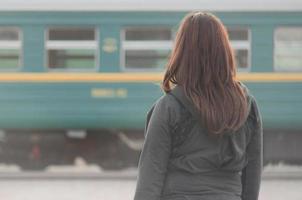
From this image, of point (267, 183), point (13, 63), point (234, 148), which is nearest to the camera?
point (234, 148)

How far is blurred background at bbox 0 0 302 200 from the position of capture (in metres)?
11.5

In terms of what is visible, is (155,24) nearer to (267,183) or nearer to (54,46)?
(54,46)

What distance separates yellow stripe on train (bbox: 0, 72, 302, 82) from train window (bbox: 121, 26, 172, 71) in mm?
187

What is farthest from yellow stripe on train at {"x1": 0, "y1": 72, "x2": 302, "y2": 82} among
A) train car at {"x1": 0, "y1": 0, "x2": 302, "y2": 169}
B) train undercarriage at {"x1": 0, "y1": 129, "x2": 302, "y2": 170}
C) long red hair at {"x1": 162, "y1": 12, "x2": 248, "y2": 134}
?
long red hair at {"x1": 162, "y1": 12, "x2": 248, "y2": 134}

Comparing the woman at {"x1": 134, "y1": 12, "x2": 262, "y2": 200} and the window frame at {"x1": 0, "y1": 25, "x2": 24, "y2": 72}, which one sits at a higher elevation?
the woman at {"x1": 134, "y1": 12, "x2": 262, "y2": 200}

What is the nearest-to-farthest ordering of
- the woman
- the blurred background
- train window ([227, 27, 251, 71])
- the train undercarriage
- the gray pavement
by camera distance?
the woman, the gray pavement, the blurred background, train window ([227, 27, 251, 71]), the train undercarriage

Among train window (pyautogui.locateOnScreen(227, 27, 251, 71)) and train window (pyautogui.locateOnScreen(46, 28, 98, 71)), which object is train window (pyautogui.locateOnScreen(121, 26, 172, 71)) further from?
train window (pyautogui.locateOnScreen(227, 27, 251, 71))

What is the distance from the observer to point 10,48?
1166cm

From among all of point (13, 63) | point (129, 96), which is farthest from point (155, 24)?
point (13, 63)

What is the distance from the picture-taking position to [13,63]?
11.6 m

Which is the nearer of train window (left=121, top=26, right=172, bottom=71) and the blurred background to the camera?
the blurred background

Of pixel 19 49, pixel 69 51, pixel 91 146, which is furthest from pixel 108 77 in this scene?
pixel 19 49

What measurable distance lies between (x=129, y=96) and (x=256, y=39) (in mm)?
1851

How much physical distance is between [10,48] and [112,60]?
4.59 ft
